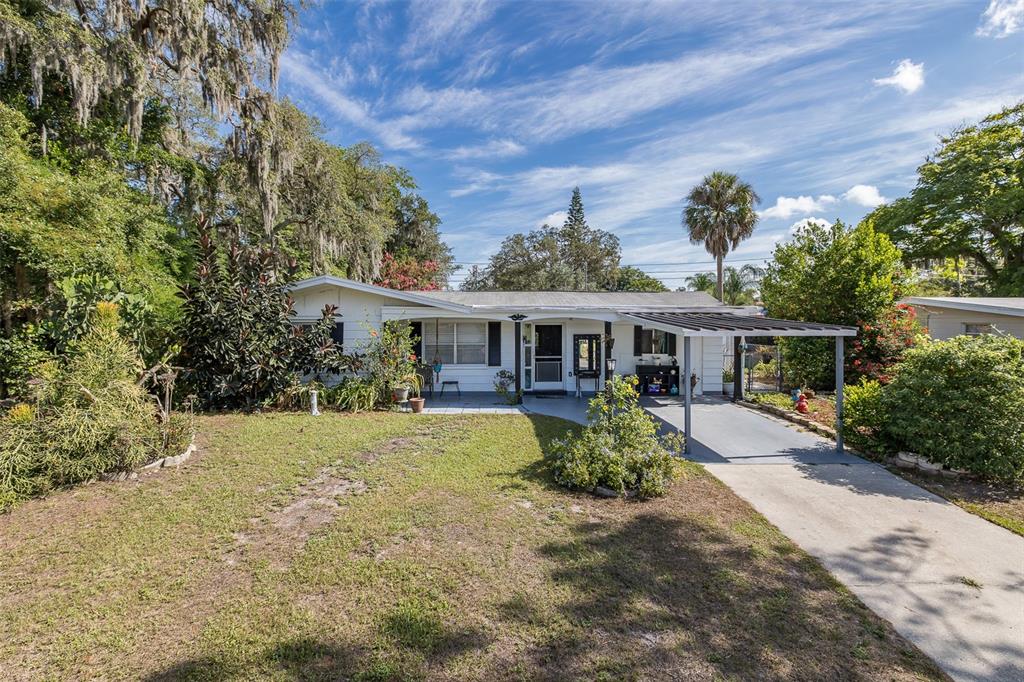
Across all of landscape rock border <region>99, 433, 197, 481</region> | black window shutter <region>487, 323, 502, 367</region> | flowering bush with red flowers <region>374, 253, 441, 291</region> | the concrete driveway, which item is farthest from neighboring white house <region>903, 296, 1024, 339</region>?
flowering bush with red flowers <region>374, 253, 441, 291</region>

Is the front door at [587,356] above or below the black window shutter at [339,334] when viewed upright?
below

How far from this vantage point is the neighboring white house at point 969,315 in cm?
1082

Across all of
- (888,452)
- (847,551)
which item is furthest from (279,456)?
(888,452)

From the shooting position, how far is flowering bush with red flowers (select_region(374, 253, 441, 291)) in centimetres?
2505

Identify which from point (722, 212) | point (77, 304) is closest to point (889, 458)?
point (77, 304)

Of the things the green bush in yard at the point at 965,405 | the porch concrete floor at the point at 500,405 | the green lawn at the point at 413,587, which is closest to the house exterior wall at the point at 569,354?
the porch concrete floor at the point at 500,405

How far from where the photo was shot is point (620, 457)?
5684mm

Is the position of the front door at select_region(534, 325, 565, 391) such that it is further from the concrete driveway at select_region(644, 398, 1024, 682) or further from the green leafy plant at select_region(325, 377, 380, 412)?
the concrete driveway at select_region(644, 398, 1024, 682)

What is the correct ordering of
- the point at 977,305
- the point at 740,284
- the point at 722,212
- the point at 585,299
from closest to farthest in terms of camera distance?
1. the point at 977,305
2. the point at 585,299
3. the point at 722,212
4. the point at 740,284

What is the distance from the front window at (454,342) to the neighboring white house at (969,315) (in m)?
12.5

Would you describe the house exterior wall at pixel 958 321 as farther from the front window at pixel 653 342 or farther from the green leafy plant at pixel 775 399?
the front window at pixel 653 342

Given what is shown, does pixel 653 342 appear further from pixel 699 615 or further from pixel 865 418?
pixel 699 615

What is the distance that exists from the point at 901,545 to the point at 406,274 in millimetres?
24931

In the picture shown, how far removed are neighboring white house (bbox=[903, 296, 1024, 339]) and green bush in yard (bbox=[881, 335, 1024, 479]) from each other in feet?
19.2
